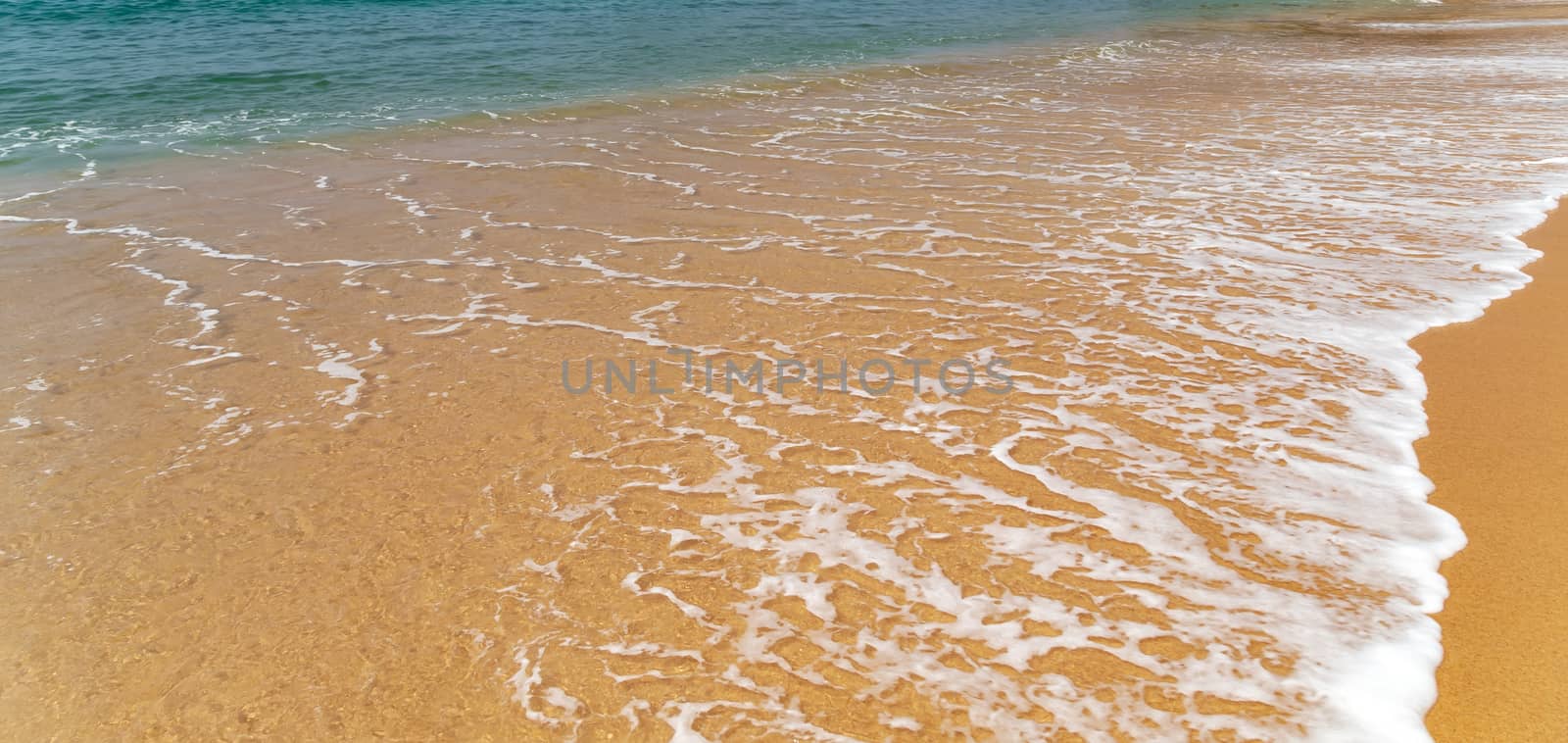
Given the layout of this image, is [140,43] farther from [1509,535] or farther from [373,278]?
[1509,535]

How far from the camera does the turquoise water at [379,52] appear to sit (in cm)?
1228

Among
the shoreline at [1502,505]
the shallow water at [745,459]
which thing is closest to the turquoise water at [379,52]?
the shallow water at [745,459]

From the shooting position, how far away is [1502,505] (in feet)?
11.7

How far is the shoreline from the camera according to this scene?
2.72 meters

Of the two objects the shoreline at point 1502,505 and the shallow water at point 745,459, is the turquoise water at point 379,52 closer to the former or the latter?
the shallow water at point 745,459

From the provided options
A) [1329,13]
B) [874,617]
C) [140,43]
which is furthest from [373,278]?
[1329,13]

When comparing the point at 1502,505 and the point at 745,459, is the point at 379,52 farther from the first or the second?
the point at 1502,505

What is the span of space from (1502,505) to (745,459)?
2717 millimetres

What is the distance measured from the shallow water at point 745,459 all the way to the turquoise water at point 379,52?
4364 millimetres

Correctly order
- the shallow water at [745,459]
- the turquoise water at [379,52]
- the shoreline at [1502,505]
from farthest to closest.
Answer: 1. the turquoise water at [379,52]
2. the shallow water at [745,459]
3. the shoreline at [1502,505]

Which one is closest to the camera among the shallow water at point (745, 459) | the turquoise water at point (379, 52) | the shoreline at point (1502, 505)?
the shoreline at point (1502, 505)

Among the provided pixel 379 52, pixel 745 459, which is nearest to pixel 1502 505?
pixel 745 459

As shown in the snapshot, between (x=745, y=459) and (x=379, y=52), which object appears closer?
(x=745, y=459)

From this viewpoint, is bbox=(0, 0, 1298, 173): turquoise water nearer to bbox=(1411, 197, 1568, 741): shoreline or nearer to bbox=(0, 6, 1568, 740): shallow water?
bbox=(0, 6, 1568, 740): shallow water
